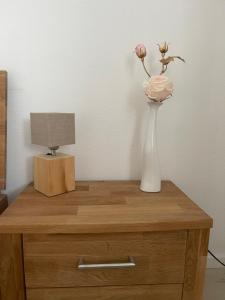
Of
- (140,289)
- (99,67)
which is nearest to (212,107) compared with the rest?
(99,67)

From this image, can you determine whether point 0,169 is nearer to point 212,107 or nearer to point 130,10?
point 130,10

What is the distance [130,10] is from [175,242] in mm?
932

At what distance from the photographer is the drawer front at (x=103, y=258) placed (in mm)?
662

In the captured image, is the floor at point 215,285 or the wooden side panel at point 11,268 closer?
the wooden side panel at point 11,268

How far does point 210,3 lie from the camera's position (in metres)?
0.97

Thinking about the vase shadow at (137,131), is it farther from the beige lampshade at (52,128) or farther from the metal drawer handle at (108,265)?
the metal drawer handle at (108,265)

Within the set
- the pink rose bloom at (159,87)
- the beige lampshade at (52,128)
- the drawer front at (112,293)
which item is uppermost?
the pink rose bloom at (159,87)

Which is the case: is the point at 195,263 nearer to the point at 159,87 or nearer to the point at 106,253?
the point at 106,253

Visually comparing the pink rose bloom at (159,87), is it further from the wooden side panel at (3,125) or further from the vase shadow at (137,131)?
the wooden side panel at (3,125)

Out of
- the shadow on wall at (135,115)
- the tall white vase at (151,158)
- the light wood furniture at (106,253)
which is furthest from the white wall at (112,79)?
the light wood furniture at (106,253)

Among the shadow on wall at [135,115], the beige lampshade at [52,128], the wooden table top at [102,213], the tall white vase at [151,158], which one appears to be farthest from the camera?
the shadow on wall at [135,115]

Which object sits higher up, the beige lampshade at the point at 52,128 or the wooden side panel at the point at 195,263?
the beige lampshade at the point at 52,128

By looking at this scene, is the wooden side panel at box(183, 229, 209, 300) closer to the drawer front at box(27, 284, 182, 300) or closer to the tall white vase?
the drawer front at box(27, 284, 182, 300)

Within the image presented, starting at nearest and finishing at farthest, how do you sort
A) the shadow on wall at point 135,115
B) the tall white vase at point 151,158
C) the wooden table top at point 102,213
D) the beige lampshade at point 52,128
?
1. the wooden table top at point 102,213
2. the beige lampshade at point 52,128
3. the tall white vase at point 151,158
4. the shadow on wall at point 135,115
